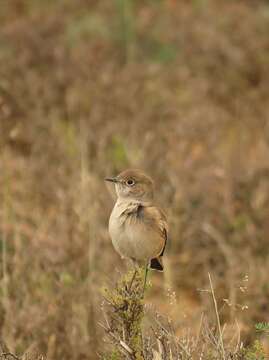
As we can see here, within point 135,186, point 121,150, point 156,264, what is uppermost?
point 121,150

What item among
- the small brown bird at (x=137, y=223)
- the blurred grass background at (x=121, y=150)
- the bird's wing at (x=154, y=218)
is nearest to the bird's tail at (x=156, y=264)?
the small brown bird at (x=137, y=223)

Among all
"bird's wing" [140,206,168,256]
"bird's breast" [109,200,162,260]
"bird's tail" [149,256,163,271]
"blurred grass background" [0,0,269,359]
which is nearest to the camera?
"bird's breast" [109,200,162,260]

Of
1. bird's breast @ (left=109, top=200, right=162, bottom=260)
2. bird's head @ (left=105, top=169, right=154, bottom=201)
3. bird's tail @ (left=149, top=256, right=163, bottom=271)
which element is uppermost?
bird's head @ (left=105, top=169, right=154, bottom=201)

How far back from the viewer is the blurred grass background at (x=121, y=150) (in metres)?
A: 5.91

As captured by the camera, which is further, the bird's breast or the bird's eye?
the bird's eye

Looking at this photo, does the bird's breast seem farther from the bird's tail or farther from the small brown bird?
the bird's tail

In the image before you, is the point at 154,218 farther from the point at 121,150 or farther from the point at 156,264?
the point at 121,150

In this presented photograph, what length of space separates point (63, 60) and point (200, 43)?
2160 mm

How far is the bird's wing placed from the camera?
13.5 ft

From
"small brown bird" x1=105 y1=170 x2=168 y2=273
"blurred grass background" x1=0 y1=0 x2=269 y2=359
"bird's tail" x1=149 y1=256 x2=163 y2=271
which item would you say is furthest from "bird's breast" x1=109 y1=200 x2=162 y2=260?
"blurred grass background" x1=0 y1=0 x2=269 y2=359

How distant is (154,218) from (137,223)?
0.13 m

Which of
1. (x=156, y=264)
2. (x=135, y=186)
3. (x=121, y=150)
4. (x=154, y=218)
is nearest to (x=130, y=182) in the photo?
(x=135, y=186)

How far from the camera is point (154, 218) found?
4145 millimetres

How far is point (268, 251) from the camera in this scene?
7.32 meters
